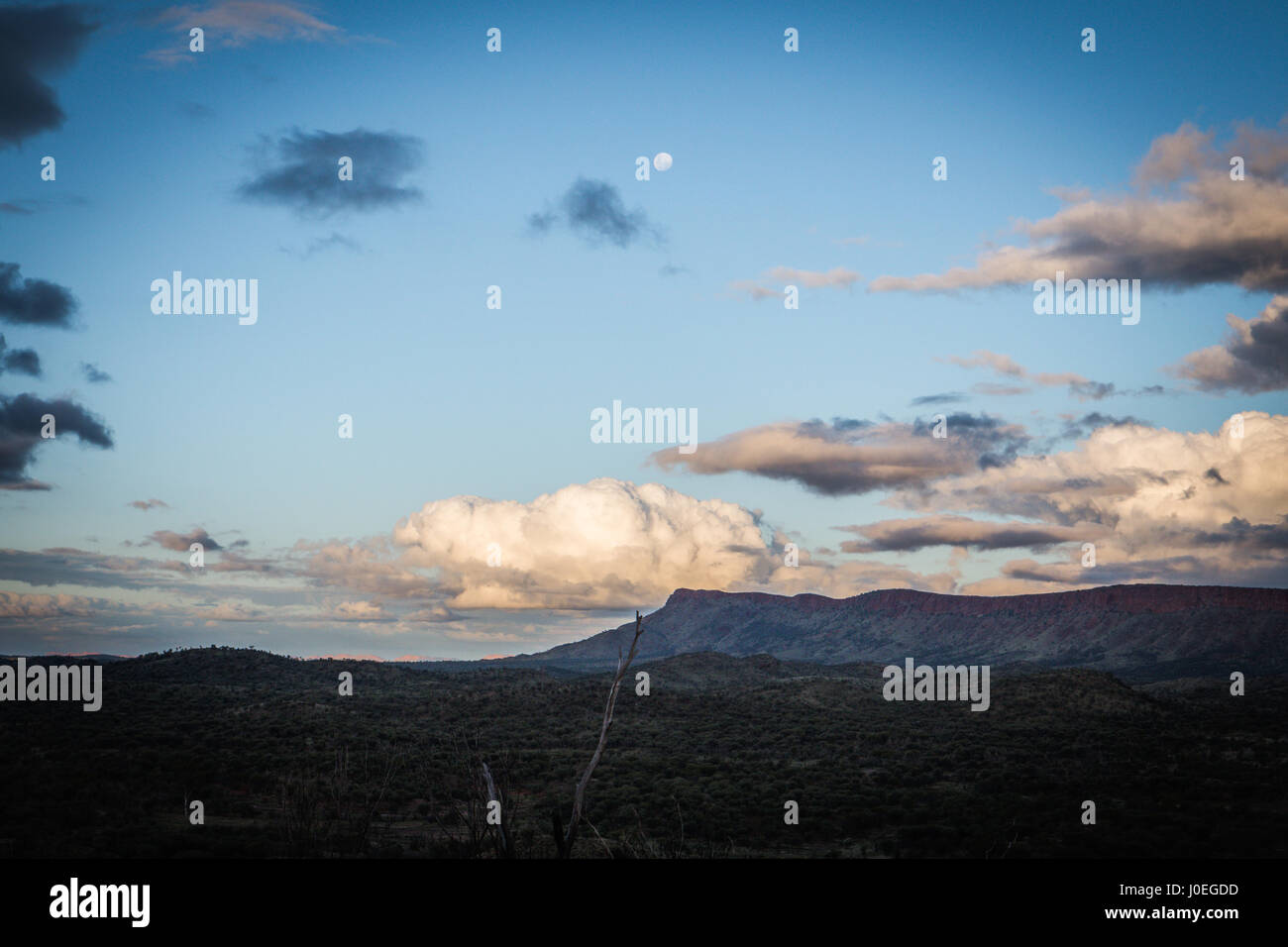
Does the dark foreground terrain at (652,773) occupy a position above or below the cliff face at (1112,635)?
above

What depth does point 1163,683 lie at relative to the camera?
10375cm

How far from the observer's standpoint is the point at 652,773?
3844 centimetres

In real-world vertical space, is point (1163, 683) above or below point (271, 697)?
below

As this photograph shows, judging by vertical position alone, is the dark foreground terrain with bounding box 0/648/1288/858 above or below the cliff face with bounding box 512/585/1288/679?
above

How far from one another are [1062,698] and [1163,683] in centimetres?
4685

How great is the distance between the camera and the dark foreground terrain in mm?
25031

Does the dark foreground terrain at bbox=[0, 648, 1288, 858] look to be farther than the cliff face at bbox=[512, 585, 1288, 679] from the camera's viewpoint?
No

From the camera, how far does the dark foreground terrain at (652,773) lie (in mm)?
25031

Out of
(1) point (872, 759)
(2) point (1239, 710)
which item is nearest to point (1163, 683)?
(2) point (1239, 710)

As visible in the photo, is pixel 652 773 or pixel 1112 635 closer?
pixel 652 773

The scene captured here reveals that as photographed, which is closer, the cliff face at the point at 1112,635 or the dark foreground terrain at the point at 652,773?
the dark foreground terrain at the point at 652,773

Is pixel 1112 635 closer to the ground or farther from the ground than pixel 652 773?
closer to the ground
